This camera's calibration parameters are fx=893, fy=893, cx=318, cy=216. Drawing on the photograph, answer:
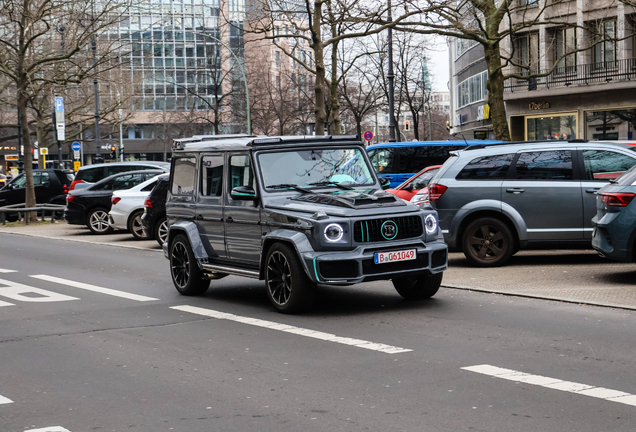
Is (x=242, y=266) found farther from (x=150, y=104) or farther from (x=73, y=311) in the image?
(x=150, y=104)

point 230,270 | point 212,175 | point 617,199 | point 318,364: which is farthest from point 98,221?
point 318,364

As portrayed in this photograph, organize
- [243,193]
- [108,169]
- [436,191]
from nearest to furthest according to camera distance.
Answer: [243,193], [436,191], [108,169]

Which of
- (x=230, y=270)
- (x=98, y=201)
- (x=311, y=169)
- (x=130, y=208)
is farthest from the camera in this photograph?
(x=98, y=201)

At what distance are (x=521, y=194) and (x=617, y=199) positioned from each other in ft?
7.15

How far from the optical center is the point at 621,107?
40.3 m

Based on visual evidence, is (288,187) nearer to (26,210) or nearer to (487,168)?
(487,168)

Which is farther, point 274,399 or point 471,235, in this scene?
point 471,235

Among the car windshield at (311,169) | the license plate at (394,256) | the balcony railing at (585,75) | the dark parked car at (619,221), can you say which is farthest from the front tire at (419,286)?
the balcony railing at (585,75)

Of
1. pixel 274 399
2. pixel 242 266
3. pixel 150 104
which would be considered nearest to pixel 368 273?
pixel 242 266

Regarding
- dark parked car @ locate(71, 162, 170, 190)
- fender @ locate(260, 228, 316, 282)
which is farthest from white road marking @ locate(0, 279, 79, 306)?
dark parked car @ locate(71, 162, 170, 190)

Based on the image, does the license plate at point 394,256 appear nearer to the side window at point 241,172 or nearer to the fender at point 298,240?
the fender at point 298,240

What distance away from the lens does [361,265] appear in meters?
8.80

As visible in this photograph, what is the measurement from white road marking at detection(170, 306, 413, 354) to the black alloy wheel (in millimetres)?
4806

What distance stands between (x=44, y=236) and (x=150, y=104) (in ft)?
232
